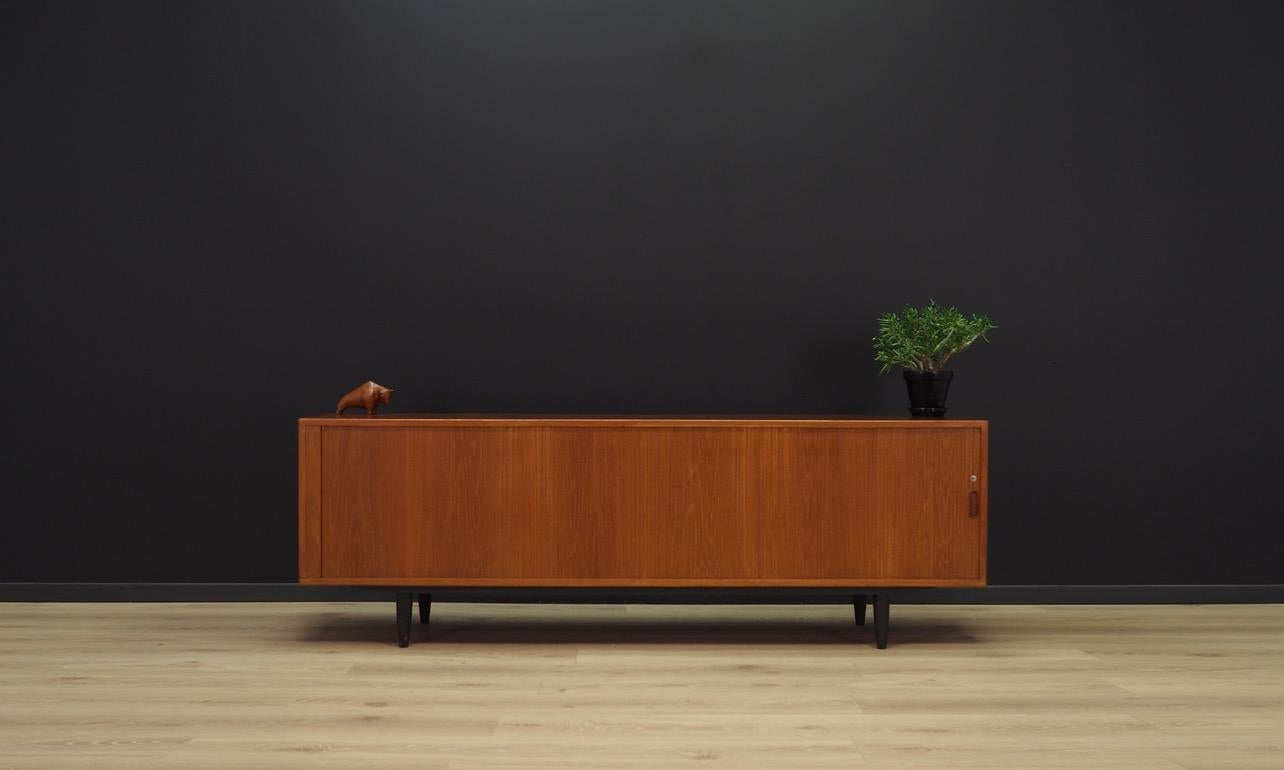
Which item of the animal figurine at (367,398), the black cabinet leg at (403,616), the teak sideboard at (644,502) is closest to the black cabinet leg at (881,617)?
the teak sideboard at (644,502)

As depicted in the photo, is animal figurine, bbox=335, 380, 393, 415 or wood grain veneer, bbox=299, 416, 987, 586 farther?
animal figurine, bbox=335, 380, 393, 415

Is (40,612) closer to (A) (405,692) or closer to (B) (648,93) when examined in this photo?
(A) (405,692)

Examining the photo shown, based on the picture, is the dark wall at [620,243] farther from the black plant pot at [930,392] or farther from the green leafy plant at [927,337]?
the black plant pot at [930,392]

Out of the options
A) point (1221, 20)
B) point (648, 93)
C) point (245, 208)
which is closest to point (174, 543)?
point (245, 208)

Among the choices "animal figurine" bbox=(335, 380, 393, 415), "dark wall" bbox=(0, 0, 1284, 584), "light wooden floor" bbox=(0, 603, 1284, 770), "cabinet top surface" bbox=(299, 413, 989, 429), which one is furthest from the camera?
"dark wall" bbox=(0, 0, 1284, 584)

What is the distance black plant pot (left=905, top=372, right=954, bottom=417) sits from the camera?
3.39 meters

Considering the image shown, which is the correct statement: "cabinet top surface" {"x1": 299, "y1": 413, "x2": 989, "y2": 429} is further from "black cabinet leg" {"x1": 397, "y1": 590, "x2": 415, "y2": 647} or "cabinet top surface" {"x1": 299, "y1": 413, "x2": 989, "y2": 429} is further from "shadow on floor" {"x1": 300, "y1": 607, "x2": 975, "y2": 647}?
"shadow on floor" {"x1": 300, "y1": 607, "x2": 975, "y2": 647}

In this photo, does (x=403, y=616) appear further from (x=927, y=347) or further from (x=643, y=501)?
(x=927, y=347)

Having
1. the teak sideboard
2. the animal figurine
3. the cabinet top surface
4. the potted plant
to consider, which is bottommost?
the teak sideboard

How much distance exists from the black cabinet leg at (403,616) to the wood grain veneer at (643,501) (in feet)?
0.23

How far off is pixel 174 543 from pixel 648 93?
228 centimetres

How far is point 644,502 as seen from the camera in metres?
3.22

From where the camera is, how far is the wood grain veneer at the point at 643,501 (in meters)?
3.21

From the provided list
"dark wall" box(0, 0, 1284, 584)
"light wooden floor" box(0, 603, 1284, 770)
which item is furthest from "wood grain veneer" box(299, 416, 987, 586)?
"dark wall" box(0, 0, 1284, 584)
